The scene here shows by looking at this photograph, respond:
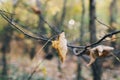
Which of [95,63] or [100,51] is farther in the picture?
[95,63]

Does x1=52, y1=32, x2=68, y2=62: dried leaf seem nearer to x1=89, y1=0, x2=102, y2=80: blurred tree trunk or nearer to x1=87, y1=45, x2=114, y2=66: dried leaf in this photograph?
x1=87, y1=45, x2=114, y2=66: dried leaf

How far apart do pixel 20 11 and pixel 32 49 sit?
556 centimetres

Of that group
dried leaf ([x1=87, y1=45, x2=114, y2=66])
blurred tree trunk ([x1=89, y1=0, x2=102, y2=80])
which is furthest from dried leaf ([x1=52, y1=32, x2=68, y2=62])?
blurred tree trunk ([x1=89, y1=0, x2=102, y2=80])

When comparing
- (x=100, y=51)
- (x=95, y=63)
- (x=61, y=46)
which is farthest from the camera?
(x=95, y=63)

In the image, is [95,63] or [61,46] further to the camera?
[95,63]

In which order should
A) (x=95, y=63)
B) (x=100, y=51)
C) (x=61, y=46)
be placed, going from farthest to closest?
(x=95, y=63) → (x=100, y=51) → (x=61, y=46)

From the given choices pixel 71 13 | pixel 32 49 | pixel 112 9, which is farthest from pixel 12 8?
pixel 112 9

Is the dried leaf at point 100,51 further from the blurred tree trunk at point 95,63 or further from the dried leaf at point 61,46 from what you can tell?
the blurred tree trunk at point 95,63

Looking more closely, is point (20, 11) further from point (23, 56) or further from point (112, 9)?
point (112, 9)

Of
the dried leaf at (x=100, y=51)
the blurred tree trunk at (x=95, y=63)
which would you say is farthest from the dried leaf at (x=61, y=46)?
the blurred tree trunk at (x=95, y=63)

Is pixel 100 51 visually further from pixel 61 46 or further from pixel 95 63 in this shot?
pixel 95 63

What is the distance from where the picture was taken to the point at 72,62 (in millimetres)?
16453

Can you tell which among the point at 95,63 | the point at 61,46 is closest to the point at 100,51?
the point at 61,46

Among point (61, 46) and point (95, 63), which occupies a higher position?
point (61, 46)
